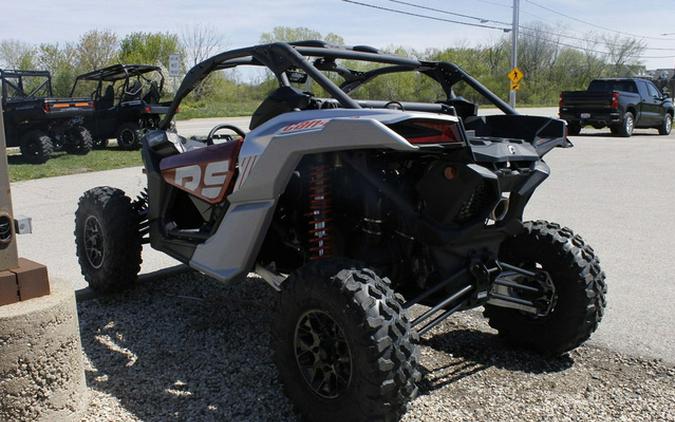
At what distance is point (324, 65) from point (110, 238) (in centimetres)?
205

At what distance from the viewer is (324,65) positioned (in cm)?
394

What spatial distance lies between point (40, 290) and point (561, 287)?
106 inches

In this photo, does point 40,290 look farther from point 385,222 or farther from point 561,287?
point 561,287

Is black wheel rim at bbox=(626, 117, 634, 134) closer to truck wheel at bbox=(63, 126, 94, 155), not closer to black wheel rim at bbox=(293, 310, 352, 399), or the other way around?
truck wheel at bbox=(63, 126, 94, 155)

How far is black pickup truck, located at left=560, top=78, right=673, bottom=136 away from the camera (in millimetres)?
19312

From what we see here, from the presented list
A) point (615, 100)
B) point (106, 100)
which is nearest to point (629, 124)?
point (615, 100)

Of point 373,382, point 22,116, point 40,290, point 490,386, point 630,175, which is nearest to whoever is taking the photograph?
point 373,382

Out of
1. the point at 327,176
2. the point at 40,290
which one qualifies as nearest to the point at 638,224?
the point at 327,176

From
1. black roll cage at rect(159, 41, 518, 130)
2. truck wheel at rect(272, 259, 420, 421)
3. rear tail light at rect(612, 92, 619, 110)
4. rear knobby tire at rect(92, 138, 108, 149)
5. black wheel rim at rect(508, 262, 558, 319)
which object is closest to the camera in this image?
truck wheel at rect(272, 259, 420, 421)

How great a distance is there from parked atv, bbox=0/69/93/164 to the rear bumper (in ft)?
44.8

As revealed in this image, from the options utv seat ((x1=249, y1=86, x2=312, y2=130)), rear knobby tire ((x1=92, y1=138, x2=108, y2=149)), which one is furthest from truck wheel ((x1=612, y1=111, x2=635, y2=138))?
utv seat ((x1=249, y1=86, x2=312, y2=130))

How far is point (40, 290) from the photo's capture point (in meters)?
2.98

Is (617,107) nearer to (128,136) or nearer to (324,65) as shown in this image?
(128,136)

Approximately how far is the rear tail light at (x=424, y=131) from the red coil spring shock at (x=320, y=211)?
1.92 ft
